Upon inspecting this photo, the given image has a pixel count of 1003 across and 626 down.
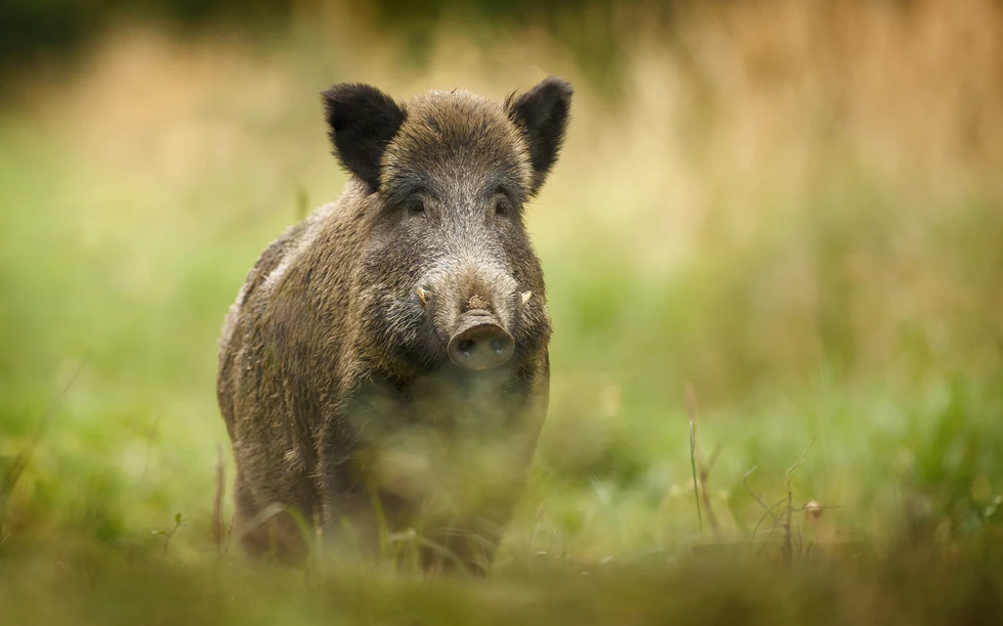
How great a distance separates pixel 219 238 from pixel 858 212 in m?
6.17

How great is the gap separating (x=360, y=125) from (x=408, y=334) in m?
0.88

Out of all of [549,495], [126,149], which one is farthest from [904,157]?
[126,149]

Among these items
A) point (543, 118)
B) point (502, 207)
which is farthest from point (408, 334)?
point (543, 118)

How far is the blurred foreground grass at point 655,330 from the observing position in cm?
210

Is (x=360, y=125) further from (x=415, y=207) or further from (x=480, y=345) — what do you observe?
(x=480, y=345)

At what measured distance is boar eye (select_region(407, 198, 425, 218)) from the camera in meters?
3.76

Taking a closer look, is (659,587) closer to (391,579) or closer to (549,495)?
(391,579)

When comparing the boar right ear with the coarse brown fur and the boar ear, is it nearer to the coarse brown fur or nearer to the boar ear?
the coarse brown fur

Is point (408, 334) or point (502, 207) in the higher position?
point (502, 207)

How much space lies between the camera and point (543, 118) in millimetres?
4195

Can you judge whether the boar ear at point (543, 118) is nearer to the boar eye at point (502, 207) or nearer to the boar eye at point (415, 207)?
the boar eye at point (502, 207)

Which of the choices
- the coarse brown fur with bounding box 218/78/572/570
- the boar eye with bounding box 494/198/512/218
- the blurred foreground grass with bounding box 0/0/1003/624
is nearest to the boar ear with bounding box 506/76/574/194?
the coarse brown fur with bounding box 218/78/572/570

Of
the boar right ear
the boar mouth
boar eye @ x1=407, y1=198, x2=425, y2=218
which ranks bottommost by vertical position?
the boar mouth

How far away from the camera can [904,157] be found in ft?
24.5
